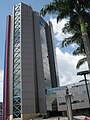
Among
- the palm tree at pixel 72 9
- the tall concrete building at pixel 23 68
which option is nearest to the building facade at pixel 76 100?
the tall concrete building at pixel 23 68

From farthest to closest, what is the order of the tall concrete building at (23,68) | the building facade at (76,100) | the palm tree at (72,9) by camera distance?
the building facade at (76,100)
the tall concrete building at (23,68)
the palm tree at (72,9)

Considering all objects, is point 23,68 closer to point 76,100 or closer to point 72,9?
point 76,100

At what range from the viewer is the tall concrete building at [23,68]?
94.9 metres

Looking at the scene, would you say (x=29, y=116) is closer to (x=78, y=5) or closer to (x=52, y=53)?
(x=52, y=53)

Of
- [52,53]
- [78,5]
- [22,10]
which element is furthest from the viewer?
[52,53]

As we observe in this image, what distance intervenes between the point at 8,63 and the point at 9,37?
14.1 meters

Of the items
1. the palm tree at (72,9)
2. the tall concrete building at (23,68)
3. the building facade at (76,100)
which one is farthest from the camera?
the building facade at (76,100)

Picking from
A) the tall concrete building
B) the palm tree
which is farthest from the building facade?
the palm tree

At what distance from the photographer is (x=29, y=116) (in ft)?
301

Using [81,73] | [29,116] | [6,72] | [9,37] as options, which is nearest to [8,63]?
[6,72]

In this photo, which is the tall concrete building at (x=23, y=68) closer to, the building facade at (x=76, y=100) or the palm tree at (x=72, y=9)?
the building facade at (x=76, y=100)

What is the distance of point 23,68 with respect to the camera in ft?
328

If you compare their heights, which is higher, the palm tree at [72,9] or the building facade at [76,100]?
the palm tree at [72,9]

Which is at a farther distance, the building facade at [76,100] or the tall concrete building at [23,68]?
the building facade at [76,100]
